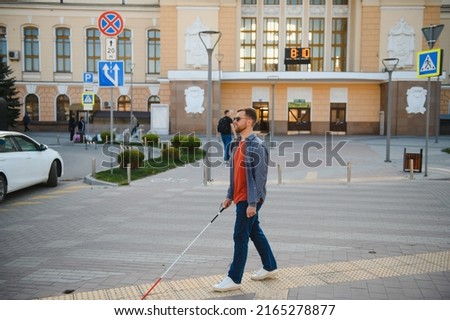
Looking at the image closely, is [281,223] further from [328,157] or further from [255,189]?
[328,157]

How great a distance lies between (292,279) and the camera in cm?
595

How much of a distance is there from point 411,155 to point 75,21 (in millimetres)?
41798

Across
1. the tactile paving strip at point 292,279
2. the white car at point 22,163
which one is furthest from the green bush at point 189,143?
the tactile paving strip at point 292,279

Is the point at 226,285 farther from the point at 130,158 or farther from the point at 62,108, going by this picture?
the point at 62,108

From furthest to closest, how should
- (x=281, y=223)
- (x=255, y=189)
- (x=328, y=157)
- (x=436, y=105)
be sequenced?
(x=436, y=105) < (x=328, y=157) < (x=281, y=223) < (x=255, y=189)

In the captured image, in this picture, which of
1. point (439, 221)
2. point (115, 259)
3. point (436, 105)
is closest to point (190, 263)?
point (115, 259)

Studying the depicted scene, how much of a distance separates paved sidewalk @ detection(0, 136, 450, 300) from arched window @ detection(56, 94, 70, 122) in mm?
38935

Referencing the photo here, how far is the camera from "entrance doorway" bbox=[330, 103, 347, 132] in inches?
1767

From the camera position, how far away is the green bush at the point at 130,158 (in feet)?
56.1

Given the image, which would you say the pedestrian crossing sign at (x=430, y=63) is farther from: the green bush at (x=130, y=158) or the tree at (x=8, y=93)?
the tree at (x=8, y=93)

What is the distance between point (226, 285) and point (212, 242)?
236 centimetres

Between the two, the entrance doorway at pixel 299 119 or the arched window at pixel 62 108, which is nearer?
the entrance doorway at pixel 299 119

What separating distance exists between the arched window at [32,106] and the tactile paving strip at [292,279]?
49.0 meters

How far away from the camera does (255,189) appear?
5387 millimetres
